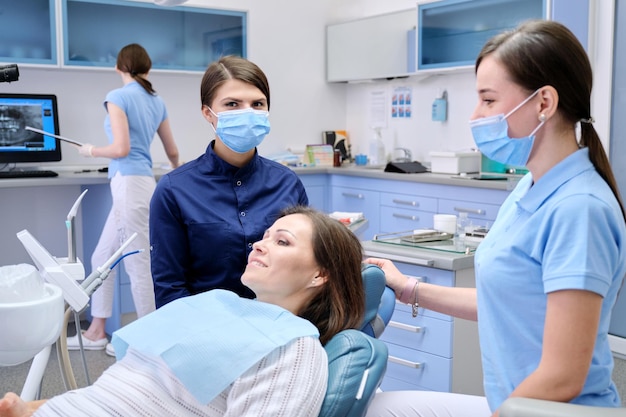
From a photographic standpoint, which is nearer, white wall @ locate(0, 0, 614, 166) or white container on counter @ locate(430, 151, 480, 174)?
white container on counter @ locate(430, 151, 480, 174)

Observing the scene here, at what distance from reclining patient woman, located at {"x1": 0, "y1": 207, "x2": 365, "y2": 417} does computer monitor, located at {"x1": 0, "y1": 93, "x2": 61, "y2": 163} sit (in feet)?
9.54

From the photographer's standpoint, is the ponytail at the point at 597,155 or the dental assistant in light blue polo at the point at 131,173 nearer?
the ponytail at the point at 597,155

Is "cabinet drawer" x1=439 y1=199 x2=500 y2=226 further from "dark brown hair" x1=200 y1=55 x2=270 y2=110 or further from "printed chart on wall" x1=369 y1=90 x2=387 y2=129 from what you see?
"dark brown hair" x1=200 y1=55 x2=270 y2=110

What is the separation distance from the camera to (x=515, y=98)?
1474 mm

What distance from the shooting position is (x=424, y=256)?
2.58 m

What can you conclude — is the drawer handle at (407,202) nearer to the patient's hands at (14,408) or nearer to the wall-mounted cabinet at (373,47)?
the wall-mounted cabinet at (373,47)

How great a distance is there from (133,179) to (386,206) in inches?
65.2

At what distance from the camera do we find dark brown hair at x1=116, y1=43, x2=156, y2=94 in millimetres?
3869

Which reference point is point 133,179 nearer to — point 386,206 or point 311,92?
point 386,206

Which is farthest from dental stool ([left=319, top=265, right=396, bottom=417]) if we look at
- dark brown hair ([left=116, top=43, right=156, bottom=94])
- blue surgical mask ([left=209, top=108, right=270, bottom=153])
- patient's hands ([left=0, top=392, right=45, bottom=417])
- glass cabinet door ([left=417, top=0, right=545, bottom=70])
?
glass cabinet door ([left=417, top=0, right=545, bottom=70])

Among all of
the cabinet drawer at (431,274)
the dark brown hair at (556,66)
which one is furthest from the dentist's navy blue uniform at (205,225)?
the dark brown hair at (556,66)

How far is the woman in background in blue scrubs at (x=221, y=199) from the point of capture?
6.86ft

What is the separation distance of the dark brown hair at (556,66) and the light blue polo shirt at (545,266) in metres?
0.07

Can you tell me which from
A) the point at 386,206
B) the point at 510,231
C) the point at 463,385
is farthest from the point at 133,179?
the point at 510,231
